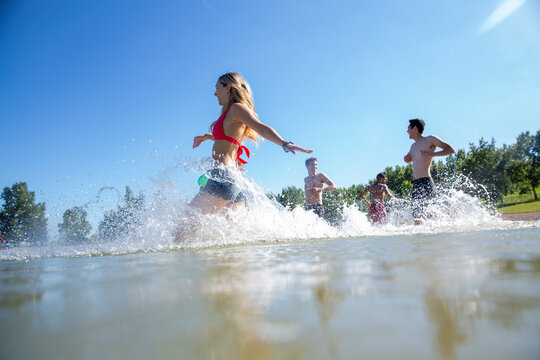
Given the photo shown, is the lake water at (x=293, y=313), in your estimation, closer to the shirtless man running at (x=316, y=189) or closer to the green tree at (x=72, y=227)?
the green tree at (x=72, y=227)

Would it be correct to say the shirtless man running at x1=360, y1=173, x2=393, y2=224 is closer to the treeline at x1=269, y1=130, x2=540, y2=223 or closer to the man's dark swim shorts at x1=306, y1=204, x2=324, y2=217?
the man's dark swim shorts at x1=306, y1=204, x2=324, y2=217

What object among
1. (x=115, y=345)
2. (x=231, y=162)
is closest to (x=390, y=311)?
(x=115, y=345)

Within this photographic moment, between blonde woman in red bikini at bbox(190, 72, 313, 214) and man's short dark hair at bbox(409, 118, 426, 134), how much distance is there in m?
3.41

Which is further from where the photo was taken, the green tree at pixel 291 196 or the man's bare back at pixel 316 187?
the green tree at pixel 291 196

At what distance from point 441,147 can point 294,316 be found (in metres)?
5.78

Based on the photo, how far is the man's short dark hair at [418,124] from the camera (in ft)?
19.1

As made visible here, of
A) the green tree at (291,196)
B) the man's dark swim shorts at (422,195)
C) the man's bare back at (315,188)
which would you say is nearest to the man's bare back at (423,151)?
the man's dark swim shorts at (422,195)

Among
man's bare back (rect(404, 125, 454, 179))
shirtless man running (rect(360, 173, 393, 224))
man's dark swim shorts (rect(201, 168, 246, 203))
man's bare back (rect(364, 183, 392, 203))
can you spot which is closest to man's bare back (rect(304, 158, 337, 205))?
shirtless man running (rect(360, 173, 393, 224))

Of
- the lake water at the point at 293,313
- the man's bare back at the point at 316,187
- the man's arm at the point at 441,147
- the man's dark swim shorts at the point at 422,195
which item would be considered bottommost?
the lake water at the point at 293,313

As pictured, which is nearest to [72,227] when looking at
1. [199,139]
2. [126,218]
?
[126,218]

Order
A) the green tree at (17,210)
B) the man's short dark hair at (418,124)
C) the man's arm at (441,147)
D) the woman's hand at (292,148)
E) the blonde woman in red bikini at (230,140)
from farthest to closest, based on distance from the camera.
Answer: the green tree at (17,210)
the man's short dark hair at (418,124)
the man's arm at (441,147)
the blonde woman in red bikini at (230,140)
the woman's hand at (292,148)

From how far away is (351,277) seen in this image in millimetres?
992

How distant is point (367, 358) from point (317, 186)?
22.8 feet

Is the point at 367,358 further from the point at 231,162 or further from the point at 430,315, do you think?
the point at 231,162
